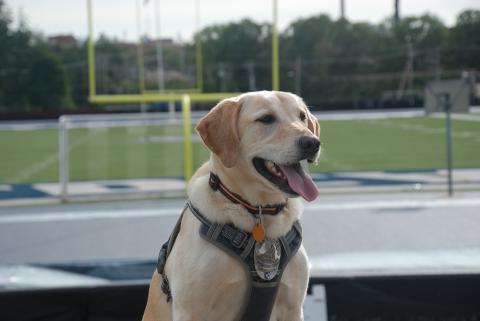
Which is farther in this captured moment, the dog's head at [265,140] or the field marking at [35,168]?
the field marking at [35,168]

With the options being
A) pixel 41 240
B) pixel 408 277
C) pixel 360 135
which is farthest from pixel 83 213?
pixel 360 135

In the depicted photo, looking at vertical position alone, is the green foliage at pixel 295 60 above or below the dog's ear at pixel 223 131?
above

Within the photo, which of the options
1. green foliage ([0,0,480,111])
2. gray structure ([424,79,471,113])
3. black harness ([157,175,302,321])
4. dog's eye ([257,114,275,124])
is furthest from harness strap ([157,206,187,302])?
green foliage ([0,0,480,111])

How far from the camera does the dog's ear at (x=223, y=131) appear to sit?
2.13 m

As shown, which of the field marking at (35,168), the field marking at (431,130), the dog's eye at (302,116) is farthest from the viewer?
the field marking at (431,130)

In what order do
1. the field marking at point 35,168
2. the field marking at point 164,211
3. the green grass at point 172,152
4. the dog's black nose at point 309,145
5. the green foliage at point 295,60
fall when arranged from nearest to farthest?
the dog's black nose at point 309,145 < the field marking at point 164,211 < the field marking at point 35,168 < the green grass at point 172,152 < the green foliage at point 295,60

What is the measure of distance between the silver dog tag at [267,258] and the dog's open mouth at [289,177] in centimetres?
22

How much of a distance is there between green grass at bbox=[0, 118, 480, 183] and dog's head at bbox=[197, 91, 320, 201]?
29.4ft

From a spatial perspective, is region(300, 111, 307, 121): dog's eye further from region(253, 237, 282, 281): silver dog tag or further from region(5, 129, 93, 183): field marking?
region(5, 129, 93, 183): field marking

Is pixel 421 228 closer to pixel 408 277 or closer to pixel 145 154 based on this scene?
pixel 408 277

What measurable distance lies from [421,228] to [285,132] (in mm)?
3419

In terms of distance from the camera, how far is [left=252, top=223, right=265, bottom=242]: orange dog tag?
2.17 m

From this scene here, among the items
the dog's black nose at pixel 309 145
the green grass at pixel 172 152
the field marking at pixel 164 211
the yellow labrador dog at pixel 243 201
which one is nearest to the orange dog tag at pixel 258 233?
the yellow labrador dog at pixel 243 201

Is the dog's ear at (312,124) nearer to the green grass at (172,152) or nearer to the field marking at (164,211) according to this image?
Result: the field marking at (164,211)
